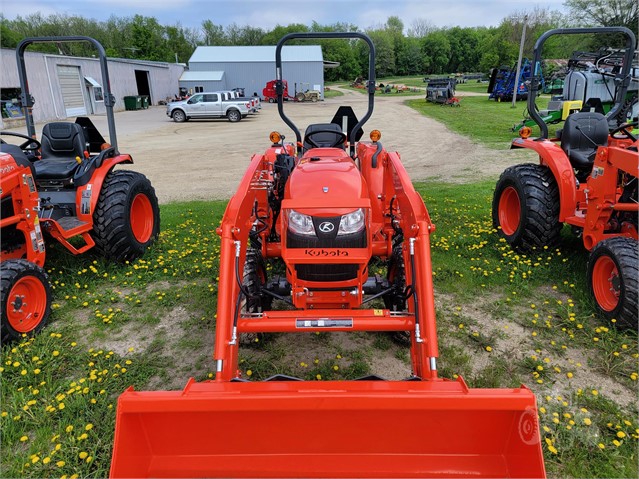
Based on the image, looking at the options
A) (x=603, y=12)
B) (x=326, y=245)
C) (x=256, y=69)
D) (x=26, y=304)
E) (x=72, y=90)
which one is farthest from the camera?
(x=256, y=69)

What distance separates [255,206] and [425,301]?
5.45 ft

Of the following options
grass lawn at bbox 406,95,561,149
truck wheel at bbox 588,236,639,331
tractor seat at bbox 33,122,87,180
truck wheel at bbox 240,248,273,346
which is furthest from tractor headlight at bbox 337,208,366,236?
grass lawn at bbox 406,95,561,149

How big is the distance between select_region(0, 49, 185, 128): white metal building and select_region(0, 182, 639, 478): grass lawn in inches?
621

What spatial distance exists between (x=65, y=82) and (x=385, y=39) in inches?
2090

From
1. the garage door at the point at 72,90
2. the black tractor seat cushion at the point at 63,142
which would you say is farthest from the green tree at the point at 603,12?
the black tractor seat cushion at the point at 63,142

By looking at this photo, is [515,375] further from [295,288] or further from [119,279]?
[119,279]

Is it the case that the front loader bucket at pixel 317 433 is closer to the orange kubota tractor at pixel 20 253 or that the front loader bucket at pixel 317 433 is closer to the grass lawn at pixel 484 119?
the orange kubota tractor at pixel 20 253

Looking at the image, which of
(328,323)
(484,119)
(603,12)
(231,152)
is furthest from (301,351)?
(603,12)

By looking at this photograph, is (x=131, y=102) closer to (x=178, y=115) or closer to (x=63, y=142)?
(x=178, y=115)

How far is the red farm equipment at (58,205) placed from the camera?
141 inches

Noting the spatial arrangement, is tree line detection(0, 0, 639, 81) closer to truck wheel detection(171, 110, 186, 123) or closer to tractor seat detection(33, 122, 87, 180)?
truck wheel detection(171, 110, 186, 123)

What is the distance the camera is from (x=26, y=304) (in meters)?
3.59

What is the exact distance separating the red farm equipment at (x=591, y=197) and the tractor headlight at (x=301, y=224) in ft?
7.56

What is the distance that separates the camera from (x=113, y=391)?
3037 mm
